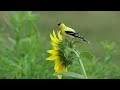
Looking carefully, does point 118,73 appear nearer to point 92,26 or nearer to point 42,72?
point 42,72

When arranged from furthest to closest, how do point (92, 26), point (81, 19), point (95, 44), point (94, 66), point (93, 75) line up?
point (81, 19)
point (92, 26)
point (95, 44)
point (94, 66)
point (93, 75)

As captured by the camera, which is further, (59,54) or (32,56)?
(32,56)

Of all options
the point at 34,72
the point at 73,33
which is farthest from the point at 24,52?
the point at 73,33

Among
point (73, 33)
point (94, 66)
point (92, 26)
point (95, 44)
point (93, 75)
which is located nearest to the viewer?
point (73, 33)

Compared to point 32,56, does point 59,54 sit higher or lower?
lower

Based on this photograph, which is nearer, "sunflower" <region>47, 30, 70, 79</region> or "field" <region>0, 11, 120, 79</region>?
"sunflower" <region>47, 30, 70, 79</region>

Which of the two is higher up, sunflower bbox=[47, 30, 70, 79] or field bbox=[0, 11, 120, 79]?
field bbox=[0, 11, 120, 79]

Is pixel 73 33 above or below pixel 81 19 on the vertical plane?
below

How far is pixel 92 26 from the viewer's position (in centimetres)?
417

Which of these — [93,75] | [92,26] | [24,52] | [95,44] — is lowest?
[93,75]

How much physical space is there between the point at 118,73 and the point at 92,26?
1.95m

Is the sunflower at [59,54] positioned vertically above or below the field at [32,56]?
below

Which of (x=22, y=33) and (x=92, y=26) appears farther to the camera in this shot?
(x=92, y=26)

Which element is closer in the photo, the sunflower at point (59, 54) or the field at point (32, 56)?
the sunflower at point (59, 54)
